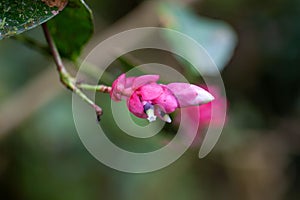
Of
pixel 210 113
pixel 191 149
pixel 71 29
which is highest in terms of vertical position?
pixel 71 29

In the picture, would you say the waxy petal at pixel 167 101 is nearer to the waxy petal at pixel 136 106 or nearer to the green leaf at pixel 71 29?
the waxy petal at pixel 136 106

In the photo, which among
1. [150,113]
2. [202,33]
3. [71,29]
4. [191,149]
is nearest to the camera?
[150,113]

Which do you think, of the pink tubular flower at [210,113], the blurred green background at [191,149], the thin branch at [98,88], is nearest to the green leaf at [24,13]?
the thin branch at [98,88]

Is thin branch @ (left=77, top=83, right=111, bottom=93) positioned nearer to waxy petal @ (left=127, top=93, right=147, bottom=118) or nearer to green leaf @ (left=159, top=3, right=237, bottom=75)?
waxy petal @ (left=127, top=93, right=147, bottom=118)

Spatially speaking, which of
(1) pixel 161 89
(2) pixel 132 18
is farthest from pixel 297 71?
(1) pixel 161 89

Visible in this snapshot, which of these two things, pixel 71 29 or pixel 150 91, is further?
pixel 71 29

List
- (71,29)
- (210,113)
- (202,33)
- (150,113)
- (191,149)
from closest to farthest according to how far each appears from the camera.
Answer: (150,113), (71,29), (210,113), (202,33), (191,149)

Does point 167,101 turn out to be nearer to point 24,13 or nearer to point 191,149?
point 24,13

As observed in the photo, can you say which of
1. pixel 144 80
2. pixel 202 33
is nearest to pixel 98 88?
pixel 144 80
